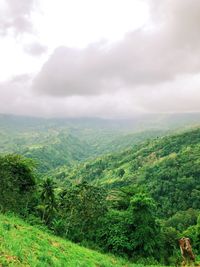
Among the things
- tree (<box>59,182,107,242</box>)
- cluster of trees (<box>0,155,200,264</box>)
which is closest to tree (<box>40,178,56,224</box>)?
cluster of trees (<box>0,155,200,264</box>)

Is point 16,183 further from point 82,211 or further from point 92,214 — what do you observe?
point 92,214

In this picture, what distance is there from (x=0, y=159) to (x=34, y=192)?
13923 mm

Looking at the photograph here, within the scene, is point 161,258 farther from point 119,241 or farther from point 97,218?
point 97,218

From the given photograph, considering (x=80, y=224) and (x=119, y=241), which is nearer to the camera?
(x=119, y=241)

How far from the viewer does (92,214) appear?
6831 centimetres

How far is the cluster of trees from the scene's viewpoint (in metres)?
59.9

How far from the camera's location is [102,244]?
2436 inches

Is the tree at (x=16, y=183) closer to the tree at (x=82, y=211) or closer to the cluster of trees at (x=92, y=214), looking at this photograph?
the cluster of trees at (x=92, y=214)

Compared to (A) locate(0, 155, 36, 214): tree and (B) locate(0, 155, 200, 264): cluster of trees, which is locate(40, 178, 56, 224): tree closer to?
(B) locate(0, 155, 200, 264): cluster of trees

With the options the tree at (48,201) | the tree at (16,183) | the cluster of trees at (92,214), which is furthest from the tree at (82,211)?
the tree at (16,183)

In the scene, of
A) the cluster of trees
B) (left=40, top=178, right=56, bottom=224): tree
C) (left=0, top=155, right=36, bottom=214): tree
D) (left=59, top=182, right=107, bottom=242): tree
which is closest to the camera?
the cluster of trees

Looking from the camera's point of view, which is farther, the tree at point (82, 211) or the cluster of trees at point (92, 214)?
the tree at point (82, 211)

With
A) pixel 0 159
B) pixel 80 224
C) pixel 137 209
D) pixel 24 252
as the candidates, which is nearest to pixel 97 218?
pixel 80 224

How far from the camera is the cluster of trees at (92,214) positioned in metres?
59.9
